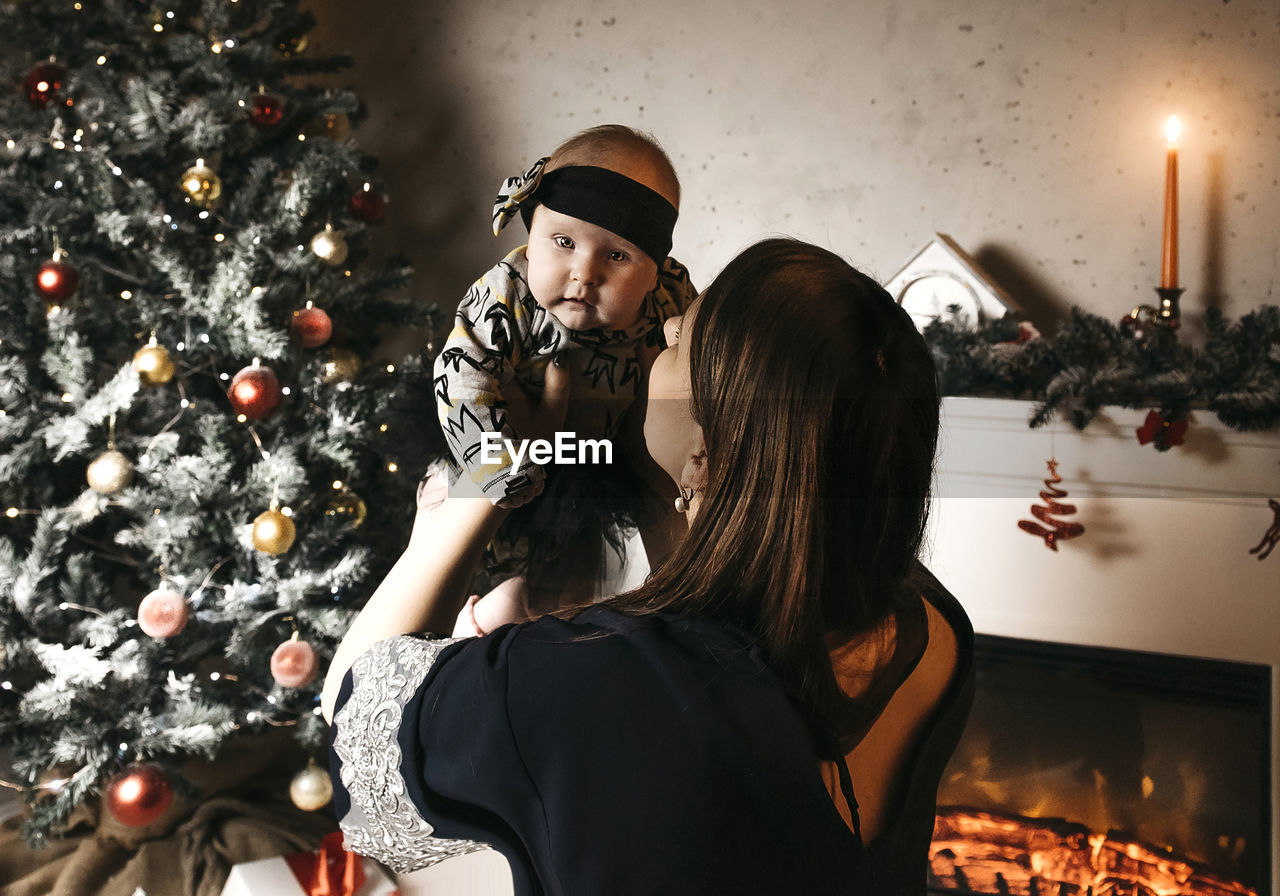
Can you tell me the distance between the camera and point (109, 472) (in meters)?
1.63

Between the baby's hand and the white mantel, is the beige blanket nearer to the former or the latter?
the baby's hand

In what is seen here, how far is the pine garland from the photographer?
1.43m

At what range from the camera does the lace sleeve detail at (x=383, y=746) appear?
2.24 feet

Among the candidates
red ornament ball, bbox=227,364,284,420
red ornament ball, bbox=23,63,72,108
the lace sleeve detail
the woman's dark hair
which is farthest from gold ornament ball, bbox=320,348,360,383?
the woman's dark hair

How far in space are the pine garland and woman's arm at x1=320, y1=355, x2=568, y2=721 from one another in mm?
999

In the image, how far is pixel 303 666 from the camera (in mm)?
1699

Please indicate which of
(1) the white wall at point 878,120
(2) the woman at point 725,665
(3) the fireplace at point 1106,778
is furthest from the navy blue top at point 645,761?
(1) the white wall at point 878,120

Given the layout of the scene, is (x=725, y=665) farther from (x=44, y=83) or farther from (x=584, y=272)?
(x=44, y=83)

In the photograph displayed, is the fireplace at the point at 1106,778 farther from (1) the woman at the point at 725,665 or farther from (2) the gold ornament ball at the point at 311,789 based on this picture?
(2) the gold ornament ball at the point at 311,789

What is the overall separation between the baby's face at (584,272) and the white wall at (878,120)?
1.14 metres

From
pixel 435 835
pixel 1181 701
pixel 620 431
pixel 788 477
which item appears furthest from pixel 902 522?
pixel 1181 701

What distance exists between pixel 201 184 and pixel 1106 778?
1.89 meters

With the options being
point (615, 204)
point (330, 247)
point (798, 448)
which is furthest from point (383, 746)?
point (330, 247)

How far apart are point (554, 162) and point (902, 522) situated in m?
0.47
